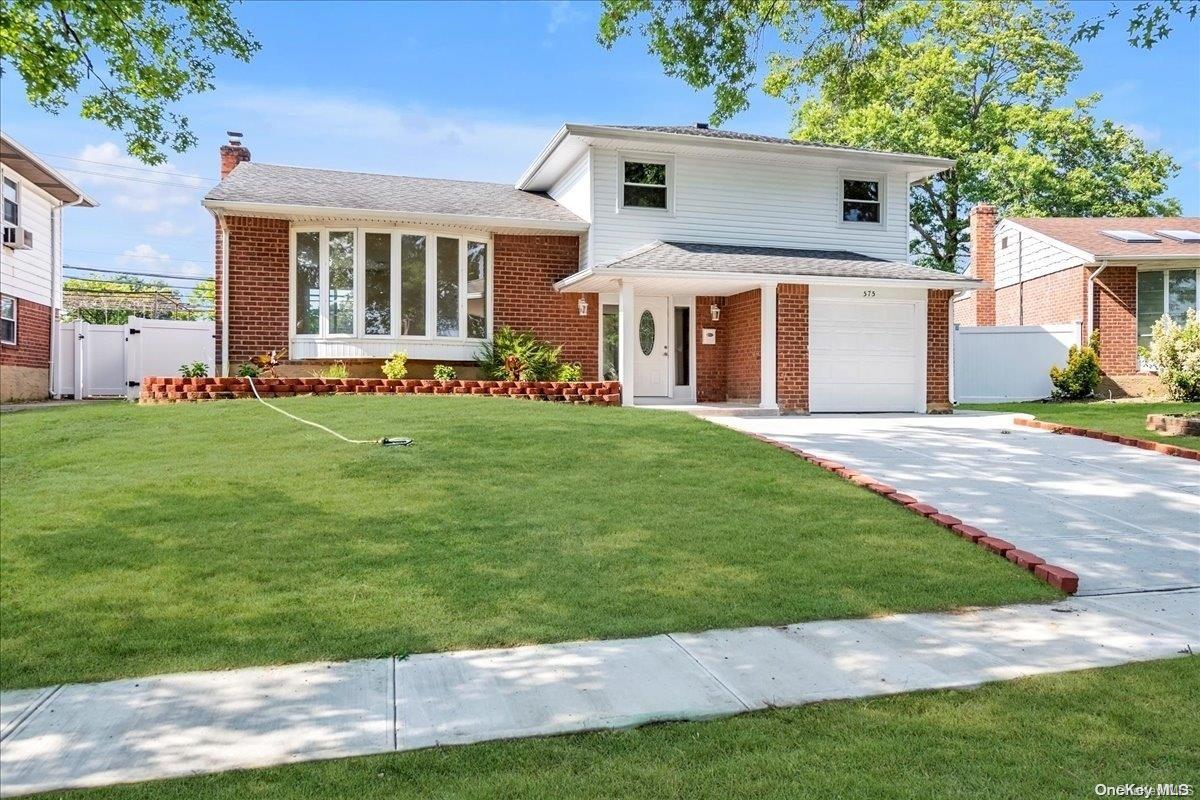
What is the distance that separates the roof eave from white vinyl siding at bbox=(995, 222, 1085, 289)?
15285 mm

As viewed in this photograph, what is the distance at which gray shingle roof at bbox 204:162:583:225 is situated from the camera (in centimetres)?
1397

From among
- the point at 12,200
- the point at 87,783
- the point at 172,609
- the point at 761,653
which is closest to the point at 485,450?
the point at 172,609

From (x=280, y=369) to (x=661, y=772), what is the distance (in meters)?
13.1

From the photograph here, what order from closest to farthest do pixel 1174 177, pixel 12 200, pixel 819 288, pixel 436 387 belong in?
pixel 436 387 → pixel 819 288 → pixel 12 200 → pixel 1174 177

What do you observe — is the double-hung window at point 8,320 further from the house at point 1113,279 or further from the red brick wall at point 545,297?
the house at point 1113,279

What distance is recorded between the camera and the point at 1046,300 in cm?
2291

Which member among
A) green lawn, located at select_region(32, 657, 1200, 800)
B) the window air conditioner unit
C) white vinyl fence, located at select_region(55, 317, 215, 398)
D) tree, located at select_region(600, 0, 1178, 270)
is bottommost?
green lawn, located at select_region(32, 657, 1200, 800)

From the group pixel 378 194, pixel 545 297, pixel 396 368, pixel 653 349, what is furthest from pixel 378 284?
pixel 653 349

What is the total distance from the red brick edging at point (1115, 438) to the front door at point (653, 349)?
272 inches

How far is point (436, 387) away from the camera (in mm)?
13352

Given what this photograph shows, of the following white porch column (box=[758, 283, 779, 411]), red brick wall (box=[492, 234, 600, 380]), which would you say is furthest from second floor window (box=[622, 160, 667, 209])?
white porch column (box=[758, 283, 779, 411])

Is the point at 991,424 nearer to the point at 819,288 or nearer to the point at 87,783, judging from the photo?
the point at 819,288

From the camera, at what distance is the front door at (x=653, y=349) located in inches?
649

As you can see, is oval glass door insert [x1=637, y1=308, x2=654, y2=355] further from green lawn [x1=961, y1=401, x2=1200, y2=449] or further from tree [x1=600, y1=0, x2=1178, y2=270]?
tree [x1=600, y1=0, x2=1178, y2=270]
